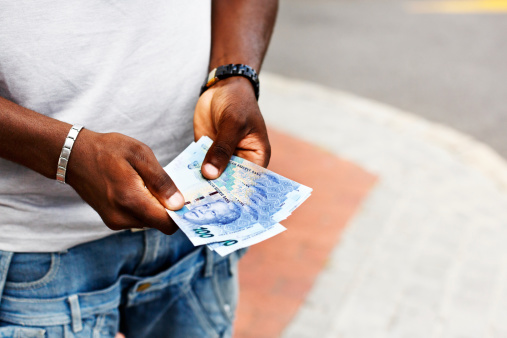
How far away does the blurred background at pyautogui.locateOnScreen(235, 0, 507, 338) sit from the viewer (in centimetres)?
304

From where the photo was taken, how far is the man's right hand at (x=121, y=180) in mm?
1128

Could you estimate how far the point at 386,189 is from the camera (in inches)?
162

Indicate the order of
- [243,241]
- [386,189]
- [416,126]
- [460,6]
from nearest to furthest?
[243,241], [386,189], [416,126], [460,6]

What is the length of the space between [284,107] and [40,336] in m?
4.32

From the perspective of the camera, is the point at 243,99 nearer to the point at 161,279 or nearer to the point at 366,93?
the point at 161,279

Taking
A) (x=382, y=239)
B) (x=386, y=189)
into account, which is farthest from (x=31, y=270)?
(x=386, y=189)

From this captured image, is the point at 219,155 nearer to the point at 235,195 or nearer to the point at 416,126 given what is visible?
the point at 235,195

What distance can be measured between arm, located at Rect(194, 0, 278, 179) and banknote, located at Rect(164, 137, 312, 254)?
0.14 ft

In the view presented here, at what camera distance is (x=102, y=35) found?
125 centimetres

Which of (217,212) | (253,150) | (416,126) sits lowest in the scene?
(416,126)

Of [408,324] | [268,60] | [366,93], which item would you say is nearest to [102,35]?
[408,324]

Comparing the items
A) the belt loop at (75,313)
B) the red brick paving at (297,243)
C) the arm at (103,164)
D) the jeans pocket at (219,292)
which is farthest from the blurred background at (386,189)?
the arm at (103,164)

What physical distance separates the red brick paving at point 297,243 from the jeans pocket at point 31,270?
5.59 feet

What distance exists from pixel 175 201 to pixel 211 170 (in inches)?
5.6
